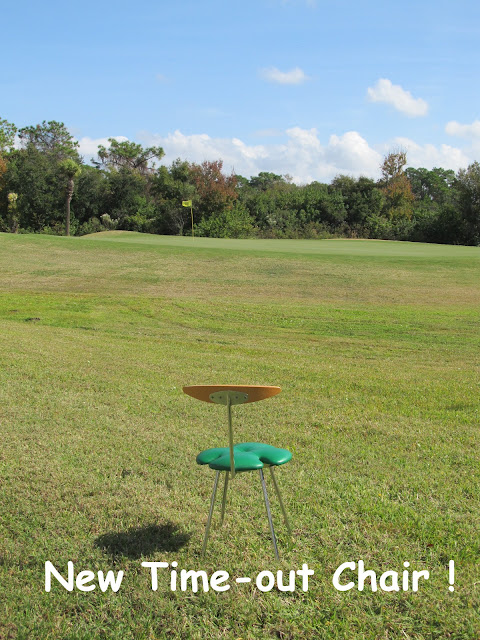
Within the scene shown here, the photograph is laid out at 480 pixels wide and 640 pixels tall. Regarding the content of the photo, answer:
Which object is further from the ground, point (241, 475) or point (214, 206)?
point (214, 206)

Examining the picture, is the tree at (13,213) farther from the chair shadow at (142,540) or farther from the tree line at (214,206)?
the chair shadow at (142,540)

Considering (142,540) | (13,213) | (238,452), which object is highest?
(13,213)

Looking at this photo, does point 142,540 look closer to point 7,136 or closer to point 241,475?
point 241,475

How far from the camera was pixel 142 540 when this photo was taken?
3893mm

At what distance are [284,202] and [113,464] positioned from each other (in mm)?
47259

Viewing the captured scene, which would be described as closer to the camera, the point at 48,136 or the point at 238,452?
the point at 238,452

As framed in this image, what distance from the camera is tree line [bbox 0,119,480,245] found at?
45.0 metres

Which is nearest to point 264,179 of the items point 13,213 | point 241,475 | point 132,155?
point 132,155

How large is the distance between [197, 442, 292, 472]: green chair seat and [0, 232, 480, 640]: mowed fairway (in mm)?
642

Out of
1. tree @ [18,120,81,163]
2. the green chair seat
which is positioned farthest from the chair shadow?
tree @ [18,120,81,163]

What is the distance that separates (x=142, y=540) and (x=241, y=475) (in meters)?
1.34

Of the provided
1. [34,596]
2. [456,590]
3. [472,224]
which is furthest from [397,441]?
[472,224]

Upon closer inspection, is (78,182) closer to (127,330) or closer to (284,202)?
(284,202)

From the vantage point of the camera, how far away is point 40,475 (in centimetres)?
495
